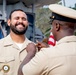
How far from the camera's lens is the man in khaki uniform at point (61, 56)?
7.91 ft

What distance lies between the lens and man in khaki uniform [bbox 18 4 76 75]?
241 cm

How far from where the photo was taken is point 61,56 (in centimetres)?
243

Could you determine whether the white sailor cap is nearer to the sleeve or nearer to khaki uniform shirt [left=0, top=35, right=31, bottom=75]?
the sleeve

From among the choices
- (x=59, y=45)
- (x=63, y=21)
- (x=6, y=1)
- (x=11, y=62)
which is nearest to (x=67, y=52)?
(x=59, y=45)

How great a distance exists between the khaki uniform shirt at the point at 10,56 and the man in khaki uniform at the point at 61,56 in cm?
127

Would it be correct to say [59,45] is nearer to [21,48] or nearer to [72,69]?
[72,69]

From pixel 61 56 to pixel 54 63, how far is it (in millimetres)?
71

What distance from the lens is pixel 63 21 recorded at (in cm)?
258

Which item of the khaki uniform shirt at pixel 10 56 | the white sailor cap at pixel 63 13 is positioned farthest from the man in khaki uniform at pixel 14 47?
the white sailor cap at pixel 63 13

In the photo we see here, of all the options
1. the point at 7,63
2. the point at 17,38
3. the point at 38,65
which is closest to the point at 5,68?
the point at 7,63

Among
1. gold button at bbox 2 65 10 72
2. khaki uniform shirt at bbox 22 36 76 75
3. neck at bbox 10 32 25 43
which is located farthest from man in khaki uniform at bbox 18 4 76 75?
neck at bbox 10 32 25 43

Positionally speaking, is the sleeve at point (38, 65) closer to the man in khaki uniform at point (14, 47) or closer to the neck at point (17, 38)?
the man in khaki uniform at point (14, 47)

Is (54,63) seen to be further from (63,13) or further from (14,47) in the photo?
(14,47)

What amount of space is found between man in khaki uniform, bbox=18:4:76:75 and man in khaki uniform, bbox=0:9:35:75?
50.1 inches
